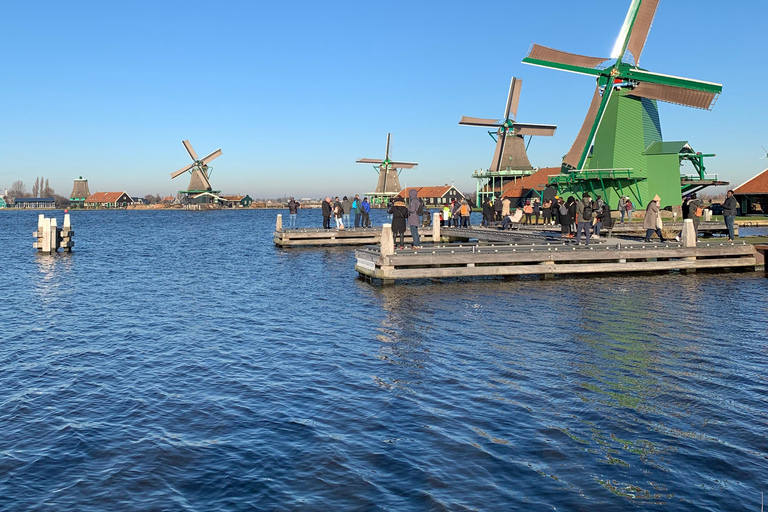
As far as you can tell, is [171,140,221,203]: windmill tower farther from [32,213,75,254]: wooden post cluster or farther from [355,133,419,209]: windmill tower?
[32,213,75,254]: wooden post cluster

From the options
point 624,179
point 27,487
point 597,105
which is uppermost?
point 597,105

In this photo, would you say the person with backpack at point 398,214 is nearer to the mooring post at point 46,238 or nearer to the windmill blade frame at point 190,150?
the mooring post at point 46,238

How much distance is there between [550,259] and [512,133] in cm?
6867

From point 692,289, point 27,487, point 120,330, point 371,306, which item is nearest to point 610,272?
point 692,289

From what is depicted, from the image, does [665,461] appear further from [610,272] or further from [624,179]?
[624,179]

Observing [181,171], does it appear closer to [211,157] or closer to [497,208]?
[211,157]

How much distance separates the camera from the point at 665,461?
8117mm

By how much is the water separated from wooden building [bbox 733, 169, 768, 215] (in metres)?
46.3

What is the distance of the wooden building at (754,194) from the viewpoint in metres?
60.1

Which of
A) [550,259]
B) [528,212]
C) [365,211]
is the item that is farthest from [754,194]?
[550,259]

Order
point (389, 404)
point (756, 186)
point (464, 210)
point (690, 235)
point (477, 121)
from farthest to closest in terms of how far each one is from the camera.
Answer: point (477, 121) → point (756, 186) → point (464, 210) → point (690, 235) → point (389, 404)

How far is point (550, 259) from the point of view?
24.9 m

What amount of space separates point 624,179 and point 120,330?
42.8m

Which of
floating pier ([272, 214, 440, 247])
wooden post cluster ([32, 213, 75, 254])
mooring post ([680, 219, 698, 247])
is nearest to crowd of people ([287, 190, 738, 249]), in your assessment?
floating pier ([272, 214, 440, 247])
